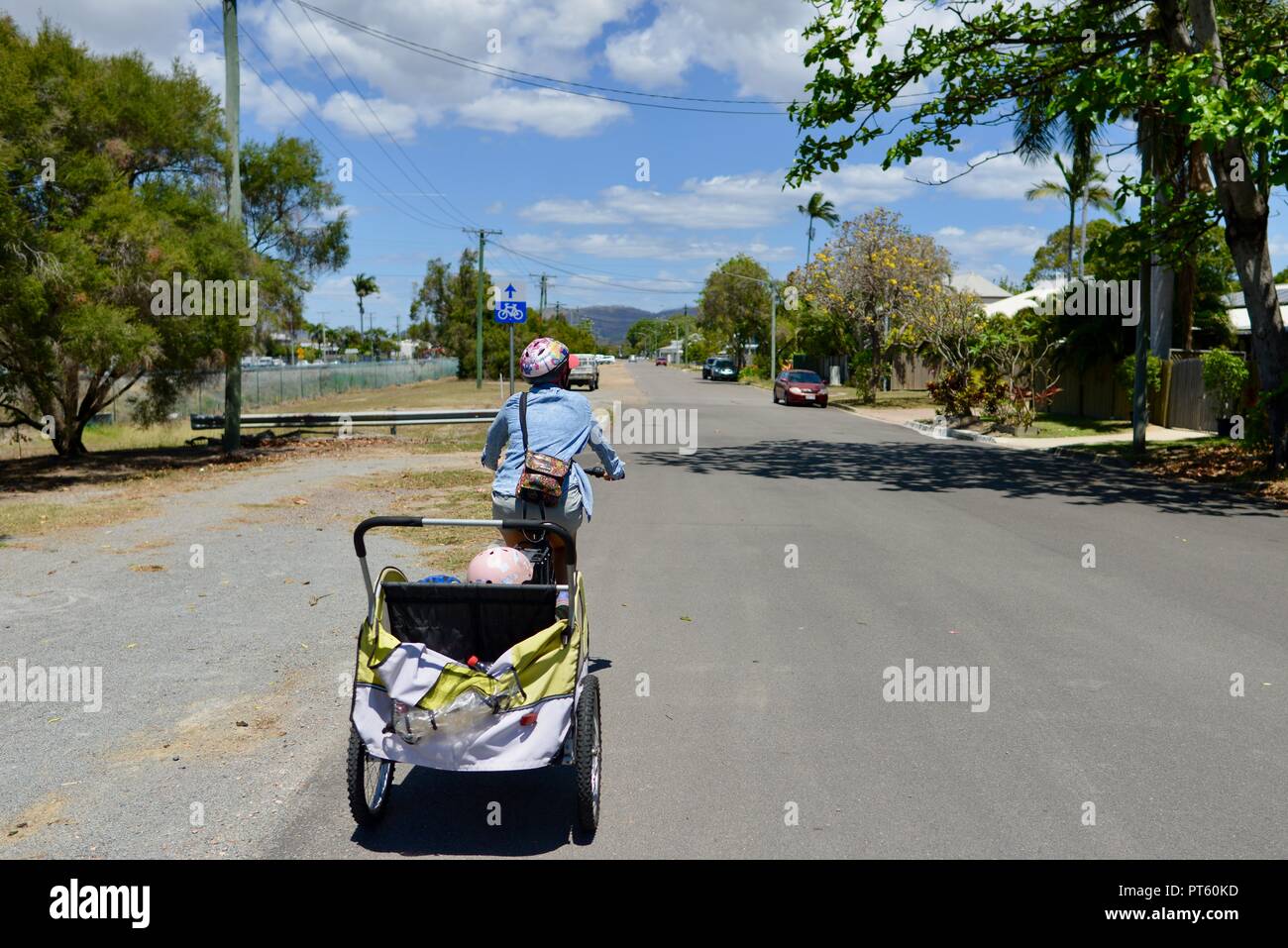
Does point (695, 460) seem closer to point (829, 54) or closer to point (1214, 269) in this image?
point (829, 54)

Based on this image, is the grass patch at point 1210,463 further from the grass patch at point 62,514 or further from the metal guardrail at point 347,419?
the grass patch at point 62,514

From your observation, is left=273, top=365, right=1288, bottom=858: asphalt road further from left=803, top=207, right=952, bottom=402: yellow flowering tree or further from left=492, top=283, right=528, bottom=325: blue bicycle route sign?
left=803, top=207, right=952, bottom=402: yellow flowering tree

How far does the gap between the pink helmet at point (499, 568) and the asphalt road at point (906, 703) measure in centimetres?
98

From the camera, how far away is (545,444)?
212 inches

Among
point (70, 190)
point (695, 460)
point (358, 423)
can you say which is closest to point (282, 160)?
point (358, 423)

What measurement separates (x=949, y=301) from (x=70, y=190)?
23576 mm

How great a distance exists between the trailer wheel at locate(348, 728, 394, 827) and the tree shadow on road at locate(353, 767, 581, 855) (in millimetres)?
85

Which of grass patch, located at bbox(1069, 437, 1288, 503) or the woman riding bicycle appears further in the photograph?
grass patch, located at bbox(1069, 437, 1288, 503)

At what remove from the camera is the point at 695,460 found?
19.9 m

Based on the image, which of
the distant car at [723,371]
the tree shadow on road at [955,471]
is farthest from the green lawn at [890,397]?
the tree shadow on road at [955,471]

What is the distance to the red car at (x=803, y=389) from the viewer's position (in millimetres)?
41062

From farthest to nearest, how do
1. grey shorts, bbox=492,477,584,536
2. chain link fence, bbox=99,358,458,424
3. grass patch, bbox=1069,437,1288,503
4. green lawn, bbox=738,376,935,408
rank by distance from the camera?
green lawn, bbox=738,376,935,408 < chain link fence, bbox=99,358,458,424 < grass patch, bbox=1069,437,1288,503 < grey shorts, bbox=492,477,584,536

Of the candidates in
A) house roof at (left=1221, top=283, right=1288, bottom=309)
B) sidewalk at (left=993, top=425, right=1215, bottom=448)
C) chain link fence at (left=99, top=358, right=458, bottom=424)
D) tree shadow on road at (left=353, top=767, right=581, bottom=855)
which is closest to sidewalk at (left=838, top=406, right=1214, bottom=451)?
sidewalk at (left=993, top=425, right=1215, bottom=448)

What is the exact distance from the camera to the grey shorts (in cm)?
534
